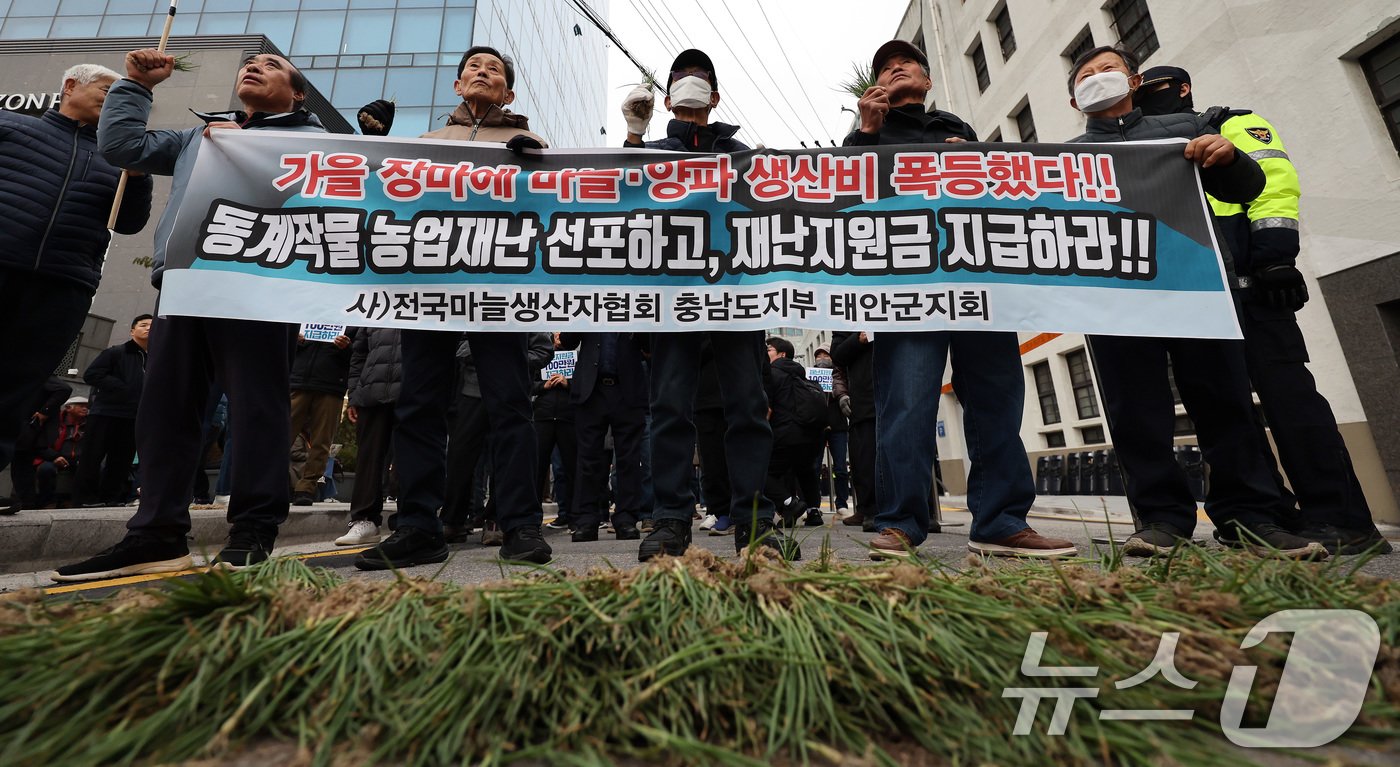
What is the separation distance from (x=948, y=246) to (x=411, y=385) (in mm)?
2449

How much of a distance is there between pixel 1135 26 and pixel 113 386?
15149 mm

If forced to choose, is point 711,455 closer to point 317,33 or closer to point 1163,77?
point 1163,77

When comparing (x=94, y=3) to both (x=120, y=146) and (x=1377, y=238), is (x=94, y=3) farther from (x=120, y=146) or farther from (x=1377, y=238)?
(x=1377, y=238)

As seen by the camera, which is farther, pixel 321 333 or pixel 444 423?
pixel 321 333

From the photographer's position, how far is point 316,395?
5645 millimetres

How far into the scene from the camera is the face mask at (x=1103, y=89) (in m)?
3.10

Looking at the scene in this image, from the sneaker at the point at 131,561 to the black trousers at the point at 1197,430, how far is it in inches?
142

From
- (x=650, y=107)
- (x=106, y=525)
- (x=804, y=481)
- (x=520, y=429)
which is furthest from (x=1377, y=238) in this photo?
(x=106, y=525)

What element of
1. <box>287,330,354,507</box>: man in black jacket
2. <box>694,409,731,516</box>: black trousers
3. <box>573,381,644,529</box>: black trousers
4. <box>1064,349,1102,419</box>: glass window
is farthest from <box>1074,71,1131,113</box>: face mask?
<box>1064,349,1102,419</box>: glass window

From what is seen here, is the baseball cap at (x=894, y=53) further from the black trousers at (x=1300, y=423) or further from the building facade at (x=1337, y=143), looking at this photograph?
the building facade at (x=1337, y=143)

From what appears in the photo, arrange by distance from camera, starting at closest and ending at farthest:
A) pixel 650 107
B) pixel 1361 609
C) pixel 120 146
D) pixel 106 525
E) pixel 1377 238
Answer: pixel 1361 609
pixel 120 146
pixel 106 525
pixel 650 107
pixel 1377 238

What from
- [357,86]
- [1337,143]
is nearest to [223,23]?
[357,86]

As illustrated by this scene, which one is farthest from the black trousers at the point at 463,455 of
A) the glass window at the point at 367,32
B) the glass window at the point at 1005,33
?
the glass window at the point at 367,32

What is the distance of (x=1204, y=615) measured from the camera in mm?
999
